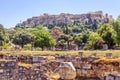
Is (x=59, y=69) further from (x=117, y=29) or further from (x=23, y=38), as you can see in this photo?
(x=23, y=38)

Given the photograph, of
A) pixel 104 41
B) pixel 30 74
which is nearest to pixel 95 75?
pixel 30 74

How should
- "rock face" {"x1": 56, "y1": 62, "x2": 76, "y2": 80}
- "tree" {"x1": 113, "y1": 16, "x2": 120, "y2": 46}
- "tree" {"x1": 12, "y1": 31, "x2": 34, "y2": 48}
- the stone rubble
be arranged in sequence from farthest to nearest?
"tree" {"x1": 12, "y1": 31, "x2": 34, "y2": 48}, "tree" {"x1": 113, "y1": 16, "x2": 120, "y2": 46}, the stone rubble, "rock face" {"x1": 56, "y1": 62, "x2": 76, "y2": 80}

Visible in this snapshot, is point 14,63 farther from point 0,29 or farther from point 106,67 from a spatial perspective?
point 0,29

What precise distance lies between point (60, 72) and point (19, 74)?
3.22 metres

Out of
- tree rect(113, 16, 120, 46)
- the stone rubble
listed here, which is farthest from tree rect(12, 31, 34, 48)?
the stone rubble

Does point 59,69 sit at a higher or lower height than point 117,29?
lower

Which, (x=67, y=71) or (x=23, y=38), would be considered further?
(x=23, y=38)

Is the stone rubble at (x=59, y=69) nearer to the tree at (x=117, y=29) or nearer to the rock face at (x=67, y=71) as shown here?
the rock face at (x=67, y=71)

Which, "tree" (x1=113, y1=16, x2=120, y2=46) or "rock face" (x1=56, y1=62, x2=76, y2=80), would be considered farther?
"tree" (x1=113, y1=16, x2=120, y2=46)

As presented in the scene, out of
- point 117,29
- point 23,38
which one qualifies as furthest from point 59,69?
point 23,38

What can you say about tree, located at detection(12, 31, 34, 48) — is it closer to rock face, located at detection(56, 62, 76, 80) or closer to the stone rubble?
the stone rubble

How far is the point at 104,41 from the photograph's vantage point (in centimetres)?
5856

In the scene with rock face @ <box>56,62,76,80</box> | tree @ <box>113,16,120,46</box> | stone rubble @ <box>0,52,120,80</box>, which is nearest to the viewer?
rock face @ <box>56,62,76,80</box>

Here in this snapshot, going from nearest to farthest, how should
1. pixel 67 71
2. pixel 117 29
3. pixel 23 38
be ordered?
pixel 67 71 < pixel 117 29 < pixel 23 38
